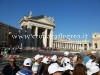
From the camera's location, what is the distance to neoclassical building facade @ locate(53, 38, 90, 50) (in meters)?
118

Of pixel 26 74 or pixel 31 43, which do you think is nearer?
pixel 26 74

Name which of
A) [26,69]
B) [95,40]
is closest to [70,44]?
[95,40]

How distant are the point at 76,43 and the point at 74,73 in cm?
12456

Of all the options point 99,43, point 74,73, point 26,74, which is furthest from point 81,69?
point 99,43

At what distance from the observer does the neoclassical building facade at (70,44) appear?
11769 centimetres

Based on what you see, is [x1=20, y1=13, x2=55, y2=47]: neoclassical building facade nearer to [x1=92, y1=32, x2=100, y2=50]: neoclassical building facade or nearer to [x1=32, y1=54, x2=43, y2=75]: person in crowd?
[x1=92, y1=32, x2=100, y2=50]: neoclassical building facade

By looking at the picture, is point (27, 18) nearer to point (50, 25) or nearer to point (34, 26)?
point (34, 26)

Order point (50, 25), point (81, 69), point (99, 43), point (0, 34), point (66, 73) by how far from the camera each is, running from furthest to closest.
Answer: point (99, 43)
point (50, 25)
point (0, 34)
point (66, 73)
point (81, 69)

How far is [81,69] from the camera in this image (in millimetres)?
4980

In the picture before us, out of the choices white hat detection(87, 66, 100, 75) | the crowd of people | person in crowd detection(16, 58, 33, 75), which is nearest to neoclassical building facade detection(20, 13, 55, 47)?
the crowd of people

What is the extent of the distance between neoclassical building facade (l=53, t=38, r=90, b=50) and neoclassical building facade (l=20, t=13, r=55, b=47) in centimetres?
2209

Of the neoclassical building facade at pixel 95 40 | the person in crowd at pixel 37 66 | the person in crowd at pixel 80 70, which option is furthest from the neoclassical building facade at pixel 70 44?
the person in crowd at pixel 80 70

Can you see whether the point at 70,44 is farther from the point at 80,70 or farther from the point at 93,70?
the point at 80,70

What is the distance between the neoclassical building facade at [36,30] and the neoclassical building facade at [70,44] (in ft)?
72.5
